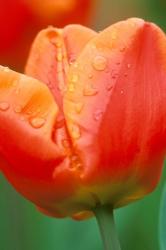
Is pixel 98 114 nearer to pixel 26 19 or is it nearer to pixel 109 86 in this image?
pixel 109 86

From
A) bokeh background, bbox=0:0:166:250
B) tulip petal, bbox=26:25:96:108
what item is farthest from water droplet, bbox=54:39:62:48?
bokeh background, bbox=0:0:166:250

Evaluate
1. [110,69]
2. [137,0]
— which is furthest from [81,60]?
[137,0]

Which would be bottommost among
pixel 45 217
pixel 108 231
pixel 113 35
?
pixel 45 217

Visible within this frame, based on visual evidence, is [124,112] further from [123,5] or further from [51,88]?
[123,5]

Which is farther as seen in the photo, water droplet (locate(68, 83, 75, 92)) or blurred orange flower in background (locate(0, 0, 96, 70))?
blurred orange flower in background (locate(0, 0, 96, 70))

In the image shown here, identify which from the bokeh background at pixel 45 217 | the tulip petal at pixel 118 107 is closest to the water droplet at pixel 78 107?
the tulip petal at pixel 118 107

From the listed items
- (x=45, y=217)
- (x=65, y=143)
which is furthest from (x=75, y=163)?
(x=45, y=217)

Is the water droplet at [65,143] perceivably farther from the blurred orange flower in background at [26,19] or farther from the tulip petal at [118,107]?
the blurred orange flower in background at [26,19]

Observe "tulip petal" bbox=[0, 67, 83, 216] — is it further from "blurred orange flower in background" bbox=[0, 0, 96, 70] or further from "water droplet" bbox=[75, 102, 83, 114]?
"blurred orange flower in background" bbox=[0, 0, 96, 70]

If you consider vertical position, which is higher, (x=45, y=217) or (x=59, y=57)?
(x=59, y=57)
